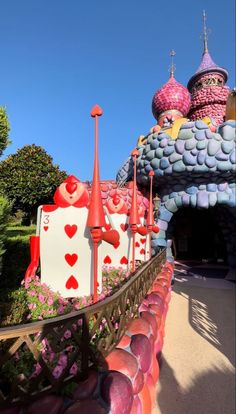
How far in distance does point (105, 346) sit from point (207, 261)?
1402cm

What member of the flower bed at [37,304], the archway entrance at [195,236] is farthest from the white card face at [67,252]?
the archway entrance at [195,236]

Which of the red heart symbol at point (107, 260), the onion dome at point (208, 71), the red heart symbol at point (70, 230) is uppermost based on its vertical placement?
the onion dome at point (208, 71)

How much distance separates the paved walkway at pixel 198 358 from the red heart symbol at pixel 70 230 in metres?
2.18

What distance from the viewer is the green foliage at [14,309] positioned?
3309mm

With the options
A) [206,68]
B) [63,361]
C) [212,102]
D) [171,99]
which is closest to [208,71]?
[206,68]

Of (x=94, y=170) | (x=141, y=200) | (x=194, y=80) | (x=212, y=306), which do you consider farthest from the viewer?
(x=194, y=80)

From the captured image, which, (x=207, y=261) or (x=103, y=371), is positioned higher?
(x=103, y=371)

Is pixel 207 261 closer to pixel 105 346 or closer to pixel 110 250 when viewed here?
pixel 110 250

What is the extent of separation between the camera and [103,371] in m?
1.96

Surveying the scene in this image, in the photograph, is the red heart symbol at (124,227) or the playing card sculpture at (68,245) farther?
the red heart symbol at (124,227)

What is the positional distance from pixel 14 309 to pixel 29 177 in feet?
27.1

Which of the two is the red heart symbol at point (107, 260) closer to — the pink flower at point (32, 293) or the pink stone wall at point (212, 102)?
the pink flower at point (32, 293)

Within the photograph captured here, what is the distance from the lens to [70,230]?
3324mm

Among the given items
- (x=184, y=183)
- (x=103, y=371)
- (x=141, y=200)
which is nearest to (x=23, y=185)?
(x=141, y=200)
